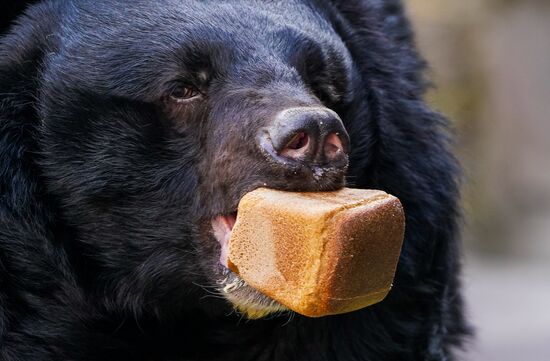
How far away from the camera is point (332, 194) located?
10.1ft

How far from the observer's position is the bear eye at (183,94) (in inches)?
135

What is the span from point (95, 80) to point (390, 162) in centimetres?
114

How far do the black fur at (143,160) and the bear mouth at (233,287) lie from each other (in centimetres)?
3

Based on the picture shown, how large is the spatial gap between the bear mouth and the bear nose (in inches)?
12.4

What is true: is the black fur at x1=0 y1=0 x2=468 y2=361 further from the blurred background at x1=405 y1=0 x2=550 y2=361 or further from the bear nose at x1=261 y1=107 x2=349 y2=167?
the blurred background at x1=405 y1=0 x2=550 y2=361

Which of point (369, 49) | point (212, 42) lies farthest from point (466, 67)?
point (212, 42)

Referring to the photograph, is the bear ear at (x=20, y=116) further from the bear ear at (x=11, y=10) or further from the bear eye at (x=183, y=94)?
the bear eye at (x=183, y=94)

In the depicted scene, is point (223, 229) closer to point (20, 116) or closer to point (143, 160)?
point (143, 160)

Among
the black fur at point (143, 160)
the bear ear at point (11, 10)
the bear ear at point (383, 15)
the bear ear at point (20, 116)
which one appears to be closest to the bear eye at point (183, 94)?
the black fur at point (143, 160)

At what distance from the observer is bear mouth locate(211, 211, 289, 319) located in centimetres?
328

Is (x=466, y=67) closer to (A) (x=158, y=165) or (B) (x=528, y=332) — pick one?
(B) (x=528, y=332)

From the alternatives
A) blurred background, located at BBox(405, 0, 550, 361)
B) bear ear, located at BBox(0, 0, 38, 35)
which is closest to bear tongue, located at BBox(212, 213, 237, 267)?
bear ear, located at BBox(0, 0, 38, 35)

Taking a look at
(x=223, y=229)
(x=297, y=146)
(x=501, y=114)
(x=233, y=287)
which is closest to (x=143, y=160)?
(x=223, y=229)

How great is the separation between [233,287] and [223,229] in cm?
18
